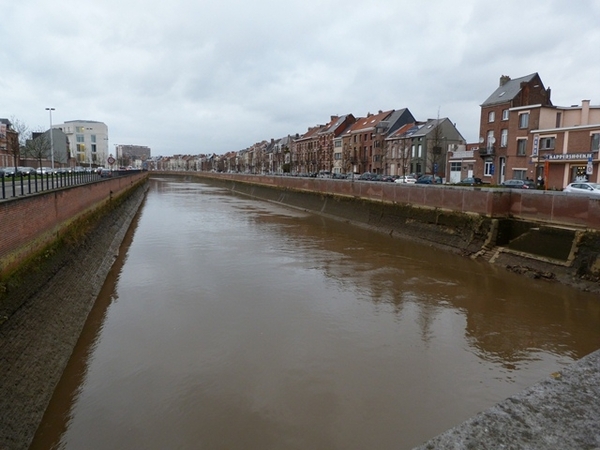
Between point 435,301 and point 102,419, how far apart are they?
879 centimetres

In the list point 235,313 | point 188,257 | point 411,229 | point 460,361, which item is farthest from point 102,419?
point 411,229

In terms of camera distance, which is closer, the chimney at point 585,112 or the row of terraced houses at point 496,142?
the row of terraced houses at point 496,142

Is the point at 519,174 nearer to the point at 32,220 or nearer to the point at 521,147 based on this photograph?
the point at 521,147

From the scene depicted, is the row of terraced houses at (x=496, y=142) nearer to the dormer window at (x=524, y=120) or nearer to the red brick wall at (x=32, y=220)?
the dormer window at (x=524, y=120)

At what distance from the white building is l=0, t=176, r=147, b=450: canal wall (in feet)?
379

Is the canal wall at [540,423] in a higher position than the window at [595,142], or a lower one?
lower

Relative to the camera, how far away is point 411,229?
904 inches

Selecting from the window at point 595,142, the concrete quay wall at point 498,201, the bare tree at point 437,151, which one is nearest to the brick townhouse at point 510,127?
the window at point 595,142

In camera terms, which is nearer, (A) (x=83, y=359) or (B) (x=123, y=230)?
(A) (x=83, y=359)

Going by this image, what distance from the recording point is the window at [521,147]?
38231 millimetres

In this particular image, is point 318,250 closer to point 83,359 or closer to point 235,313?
point 235,313

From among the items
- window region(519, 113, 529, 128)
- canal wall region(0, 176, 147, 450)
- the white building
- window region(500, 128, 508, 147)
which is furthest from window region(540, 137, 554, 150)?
the white building

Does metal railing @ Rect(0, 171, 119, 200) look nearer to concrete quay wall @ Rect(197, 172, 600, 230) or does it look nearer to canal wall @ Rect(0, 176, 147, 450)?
canal wall @ Rect(0, 176, 147, 450)

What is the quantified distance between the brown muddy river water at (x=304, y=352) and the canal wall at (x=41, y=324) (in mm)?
298
